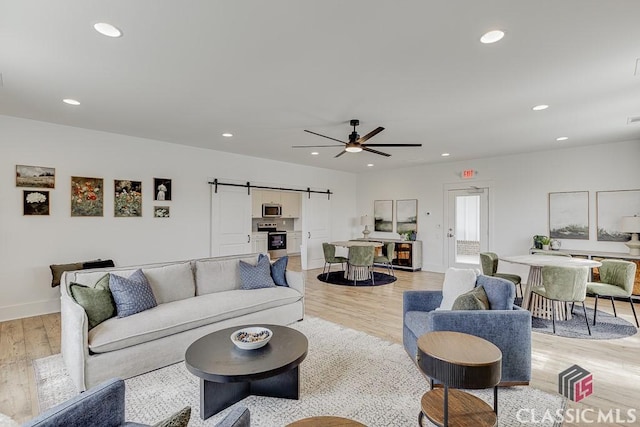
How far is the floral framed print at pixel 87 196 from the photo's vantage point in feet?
15.4

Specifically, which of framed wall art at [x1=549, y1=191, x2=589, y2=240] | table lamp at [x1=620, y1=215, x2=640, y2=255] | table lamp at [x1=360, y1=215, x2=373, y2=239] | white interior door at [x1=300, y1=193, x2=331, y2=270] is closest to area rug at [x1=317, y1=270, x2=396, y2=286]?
white interior door at [x1=300, y1=193, x2=331, y2=270]

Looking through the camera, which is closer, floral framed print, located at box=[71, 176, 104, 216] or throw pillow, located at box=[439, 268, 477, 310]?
throw pillow, located at box=[439, 268, 477, 310]

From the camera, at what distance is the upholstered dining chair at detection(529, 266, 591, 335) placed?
3.77 m

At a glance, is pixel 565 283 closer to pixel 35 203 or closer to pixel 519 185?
pixel 519 185

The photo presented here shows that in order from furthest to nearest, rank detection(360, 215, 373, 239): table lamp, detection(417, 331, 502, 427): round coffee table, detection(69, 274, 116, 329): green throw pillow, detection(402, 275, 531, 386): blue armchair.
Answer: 1. detection(360, 215, 373, 239): table lamp
2. detection(69, 274, 116, 329): green throw pillow
3. detection(402, 275, 531, 386): blue armchair
4. detection(417, 331, 502, 427): round coffee table

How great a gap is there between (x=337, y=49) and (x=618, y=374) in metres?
3.69

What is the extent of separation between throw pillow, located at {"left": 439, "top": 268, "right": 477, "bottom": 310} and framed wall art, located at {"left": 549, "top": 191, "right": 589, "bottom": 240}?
14.7ft

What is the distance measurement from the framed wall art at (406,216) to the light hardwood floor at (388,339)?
317cm

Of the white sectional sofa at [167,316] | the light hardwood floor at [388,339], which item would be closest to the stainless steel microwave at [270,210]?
the light hardwood floor at [388,339]

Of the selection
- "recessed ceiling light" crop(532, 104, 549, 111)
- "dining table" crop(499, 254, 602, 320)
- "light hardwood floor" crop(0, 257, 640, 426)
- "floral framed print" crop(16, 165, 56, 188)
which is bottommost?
"light hardwood floor" crop(0, 257, 640, 426)

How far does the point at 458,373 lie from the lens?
174 cm

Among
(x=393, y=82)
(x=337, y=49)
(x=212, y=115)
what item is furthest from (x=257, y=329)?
(x=212, y=115)

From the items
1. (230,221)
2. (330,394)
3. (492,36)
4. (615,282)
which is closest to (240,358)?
(330,394)

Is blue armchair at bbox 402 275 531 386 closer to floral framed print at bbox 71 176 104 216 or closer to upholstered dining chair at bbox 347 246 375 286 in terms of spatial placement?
upholstered dining chair at bbox 347 246 375 286
